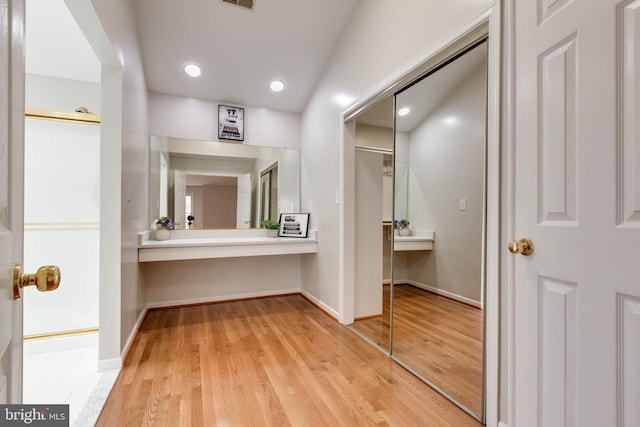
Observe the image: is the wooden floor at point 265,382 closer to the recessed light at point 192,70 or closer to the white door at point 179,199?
the white door at point 179,199

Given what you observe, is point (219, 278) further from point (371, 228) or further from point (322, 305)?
point (371, 228)

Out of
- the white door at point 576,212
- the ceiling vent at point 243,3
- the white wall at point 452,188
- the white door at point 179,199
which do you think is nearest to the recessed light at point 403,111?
the white wall at point 452,188

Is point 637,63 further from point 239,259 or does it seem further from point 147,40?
point 239,259

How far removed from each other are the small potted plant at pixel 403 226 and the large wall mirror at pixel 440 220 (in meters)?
0.02

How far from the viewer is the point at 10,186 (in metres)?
0.58

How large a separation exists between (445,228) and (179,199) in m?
2.64

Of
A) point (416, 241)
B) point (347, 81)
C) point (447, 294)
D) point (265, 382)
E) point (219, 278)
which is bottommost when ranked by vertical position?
point (265, 382)

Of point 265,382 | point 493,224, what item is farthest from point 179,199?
point 493,224

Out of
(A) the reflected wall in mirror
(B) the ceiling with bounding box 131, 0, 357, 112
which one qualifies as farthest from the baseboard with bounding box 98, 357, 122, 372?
(B) the ceiling with bounding box 131, 0, 357, 112

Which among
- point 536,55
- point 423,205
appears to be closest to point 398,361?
point 423,205

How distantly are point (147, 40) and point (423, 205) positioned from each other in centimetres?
266

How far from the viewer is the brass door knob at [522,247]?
108 centimetres

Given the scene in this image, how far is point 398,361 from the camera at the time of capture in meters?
2.00

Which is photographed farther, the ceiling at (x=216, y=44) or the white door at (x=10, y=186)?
the ceiling at (x=216, y=44)
